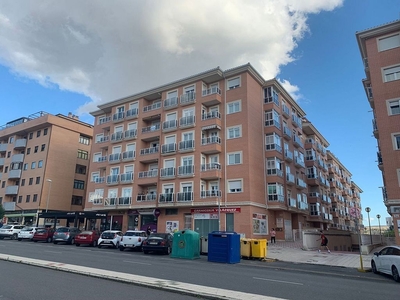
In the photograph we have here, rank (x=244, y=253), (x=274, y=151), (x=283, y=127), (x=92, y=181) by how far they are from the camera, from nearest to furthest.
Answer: (x=244, y=253)
(x=274, y=151)
(x=283, y=127)
(x=92, y=181)

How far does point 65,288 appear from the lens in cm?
807

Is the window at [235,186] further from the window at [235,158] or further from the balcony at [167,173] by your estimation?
the balcony at [167,173]

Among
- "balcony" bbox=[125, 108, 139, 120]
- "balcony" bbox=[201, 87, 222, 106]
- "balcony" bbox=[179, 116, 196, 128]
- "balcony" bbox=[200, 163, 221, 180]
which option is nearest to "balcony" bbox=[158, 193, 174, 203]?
"balcony" bbox=[200, 163, 221, 180]

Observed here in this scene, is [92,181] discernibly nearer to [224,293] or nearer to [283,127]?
[283,127]

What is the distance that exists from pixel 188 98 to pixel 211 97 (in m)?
2.94

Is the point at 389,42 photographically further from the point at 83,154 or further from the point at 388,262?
the point at 83,154

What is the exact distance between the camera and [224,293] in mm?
7684

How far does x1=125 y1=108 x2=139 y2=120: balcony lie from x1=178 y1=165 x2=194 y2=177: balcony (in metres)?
10.7

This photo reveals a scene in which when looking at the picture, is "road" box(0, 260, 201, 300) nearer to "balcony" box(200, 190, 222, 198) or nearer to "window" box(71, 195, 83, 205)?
"balcony" box(200, 190, 222, 198)

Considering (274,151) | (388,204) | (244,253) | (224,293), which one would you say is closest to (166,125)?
(274,151)

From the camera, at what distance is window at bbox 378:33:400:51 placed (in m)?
26.1

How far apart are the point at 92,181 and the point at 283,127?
26.6 meters

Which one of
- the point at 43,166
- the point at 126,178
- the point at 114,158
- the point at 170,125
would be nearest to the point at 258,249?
the point at 170,125

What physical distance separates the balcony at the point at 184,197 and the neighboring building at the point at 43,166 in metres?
26.3
